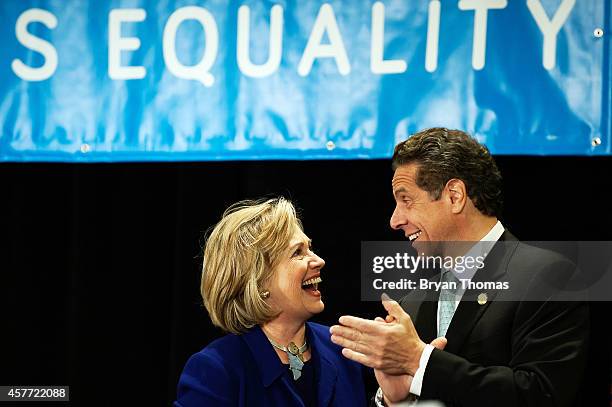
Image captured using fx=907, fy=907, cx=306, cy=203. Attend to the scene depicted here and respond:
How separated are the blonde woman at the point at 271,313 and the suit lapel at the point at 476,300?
394 millimetres

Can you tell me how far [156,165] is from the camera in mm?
3387

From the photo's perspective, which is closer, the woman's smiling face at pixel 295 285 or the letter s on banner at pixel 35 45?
the woman's smiling face at pixel 295 285

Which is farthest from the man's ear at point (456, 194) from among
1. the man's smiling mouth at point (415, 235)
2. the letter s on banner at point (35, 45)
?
the letter s on banner at point (35, 45)

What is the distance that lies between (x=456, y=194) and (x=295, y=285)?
0.51 meters

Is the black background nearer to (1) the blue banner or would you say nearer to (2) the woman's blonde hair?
(1) the blue banner

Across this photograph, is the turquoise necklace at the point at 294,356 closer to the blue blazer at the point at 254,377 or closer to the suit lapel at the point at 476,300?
the blue blazer at the point at 254,377

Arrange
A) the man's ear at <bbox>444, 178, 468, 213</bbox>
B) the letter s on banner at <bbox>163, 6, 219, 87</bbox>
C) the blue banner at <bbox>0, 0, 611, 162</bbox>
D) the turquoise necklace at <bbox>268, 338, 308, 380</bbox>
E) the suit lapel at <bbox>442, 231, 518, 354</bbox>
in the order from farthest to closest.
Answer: the letter s on banner at <bbox>163, 6, 219, 87</bbox> → the blue banner at <bbox>0, 0, 611, 162</bbox> → the turquoise necklace at <bbox>268, 338, 308, 380</bbox> → the man's ear at <bbox>444, 178, 468, 213</bbox> → the suit lapel at <bbox>442, 231, 518, 354</bbox>

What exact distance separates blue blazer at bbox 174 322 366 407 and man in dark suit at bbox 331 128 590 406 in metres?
0.23

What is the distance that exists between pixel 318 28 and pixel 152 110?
2.10ft

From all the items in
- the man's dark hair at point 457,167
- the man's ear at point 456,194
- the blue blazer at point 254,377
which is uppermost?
the man's dark hair at point 457,167

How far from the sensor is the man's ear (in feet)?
7.60

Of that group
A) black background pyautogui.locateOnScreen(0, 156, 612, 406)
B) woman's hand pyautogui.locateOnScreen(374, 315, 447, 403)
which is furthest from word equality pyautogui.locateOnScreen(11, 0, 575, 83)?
woman's hand pyautogui.locateOnScreen(374, 315, 447, 403)

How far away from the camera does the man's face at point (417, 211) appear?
→ 7.66 ft

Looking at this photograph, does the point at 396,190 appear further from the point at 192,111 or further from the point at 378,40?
the point at 192,111
